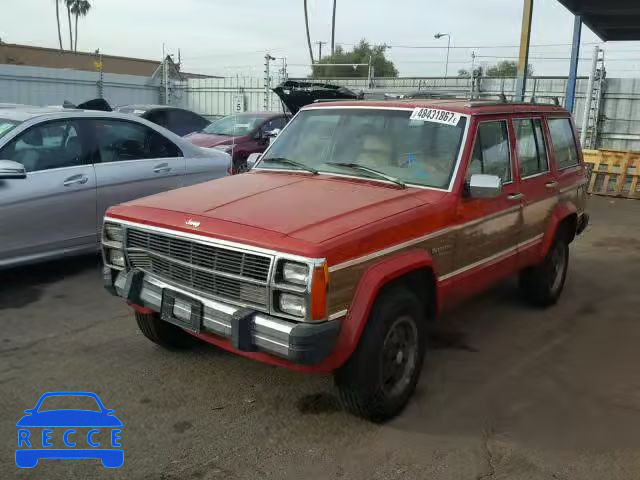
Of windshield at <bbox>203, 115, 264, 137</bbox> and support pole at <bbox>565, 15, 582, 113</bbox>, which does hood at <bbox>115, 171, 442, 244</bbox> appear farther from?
support pole at <bbox>565, 15, 582, 113</bbox>

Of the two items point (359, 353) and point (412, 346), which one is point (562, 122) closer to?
point (412, 346)

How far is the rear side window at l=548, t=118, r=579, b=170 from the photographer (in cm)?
568

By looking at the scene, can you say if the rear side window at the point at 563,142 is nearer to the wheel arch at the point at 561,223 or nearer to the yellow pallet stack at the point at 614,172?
the wheel arch at the point at 561,223

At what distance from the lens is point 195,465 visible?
3.14 meters

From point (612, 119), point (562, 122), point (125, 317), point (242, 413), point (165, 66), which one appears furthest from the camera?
point (165, 66)

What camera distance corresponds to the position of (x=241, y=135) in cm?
1251

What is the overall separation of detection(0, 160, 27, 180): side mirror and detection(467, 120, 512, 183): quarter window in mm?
3757

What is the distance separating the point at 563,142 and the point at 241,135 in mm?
7779

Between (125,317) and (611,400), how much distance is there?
377cm

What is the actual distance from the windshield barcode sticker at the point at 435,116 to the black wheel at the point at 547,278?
193 centimetres

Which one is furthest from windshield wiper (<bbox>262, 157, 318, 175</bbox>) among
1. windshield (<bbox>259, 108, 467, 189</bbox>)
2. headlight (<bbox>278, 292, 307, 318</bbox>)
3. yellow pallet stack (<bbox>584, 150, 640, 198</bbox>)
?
yellow pallet stack (<bbox>584, 150, 640, 198</bbox>)

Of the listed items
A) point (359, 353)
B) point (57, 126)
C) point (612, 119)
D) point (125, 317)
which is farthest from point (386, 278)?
point (612, 119)

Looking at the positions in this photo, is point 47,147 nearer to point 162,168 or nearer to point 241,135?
point 162,168

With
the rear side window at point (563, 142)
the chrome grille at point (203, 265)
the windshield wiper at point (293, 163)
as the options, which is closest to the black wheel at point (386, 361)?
the chrome grille at point (203, 265)
